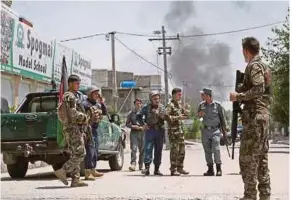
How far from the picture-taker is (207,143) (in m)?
10.7

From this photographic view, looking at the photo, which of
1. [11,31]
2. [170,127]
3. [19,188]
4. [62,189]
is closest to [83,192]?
[62,189]

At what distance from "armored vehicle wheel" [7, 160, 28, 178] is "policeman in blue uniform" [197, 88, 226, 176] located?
354 cm

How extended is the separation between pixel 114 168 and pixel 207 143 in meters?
3.36

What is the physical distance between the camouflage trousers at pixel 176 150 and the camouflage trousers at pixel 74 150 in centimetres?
263

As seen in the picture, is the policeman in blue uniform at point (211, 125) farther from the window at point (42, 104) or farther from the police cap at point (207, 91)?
the window at point (42, 104)

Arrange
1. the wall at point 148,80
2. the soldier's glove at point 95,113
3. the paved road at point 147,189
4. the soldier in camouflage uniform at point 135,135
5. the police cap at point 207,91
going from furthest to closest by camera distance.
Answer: the wall at point 148,80 < the soldier in camouflage uniform at point 135,135 < the police cap at point 207,91 < the soldier's glove at point 95,113 < the paved road at point 147,189

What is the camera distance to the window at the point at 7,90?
20.0 m

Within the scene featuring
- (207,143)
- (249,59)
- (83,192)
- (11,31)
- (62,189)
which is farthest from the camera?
(11,31)

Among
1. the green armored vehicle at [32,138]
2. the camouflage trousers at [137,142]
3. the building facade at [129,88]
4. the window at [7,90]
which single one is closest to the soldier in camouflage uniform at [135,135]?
the camouflage trousers at [137,142]

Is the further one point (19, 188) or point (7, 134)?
point (7, 134)

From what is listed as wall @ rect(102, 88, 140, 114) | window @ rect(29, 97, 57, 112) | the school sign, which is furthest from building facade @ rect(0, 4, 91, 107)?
wall @ rect(102, 88, 140, 114)

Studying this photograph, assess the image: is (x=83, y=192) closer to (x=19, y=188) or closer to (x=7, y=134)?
(x=19, y=188)

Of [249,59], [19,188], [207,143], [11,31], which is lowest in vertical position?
[19,188]

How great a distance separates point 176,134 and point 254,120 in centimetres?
490
